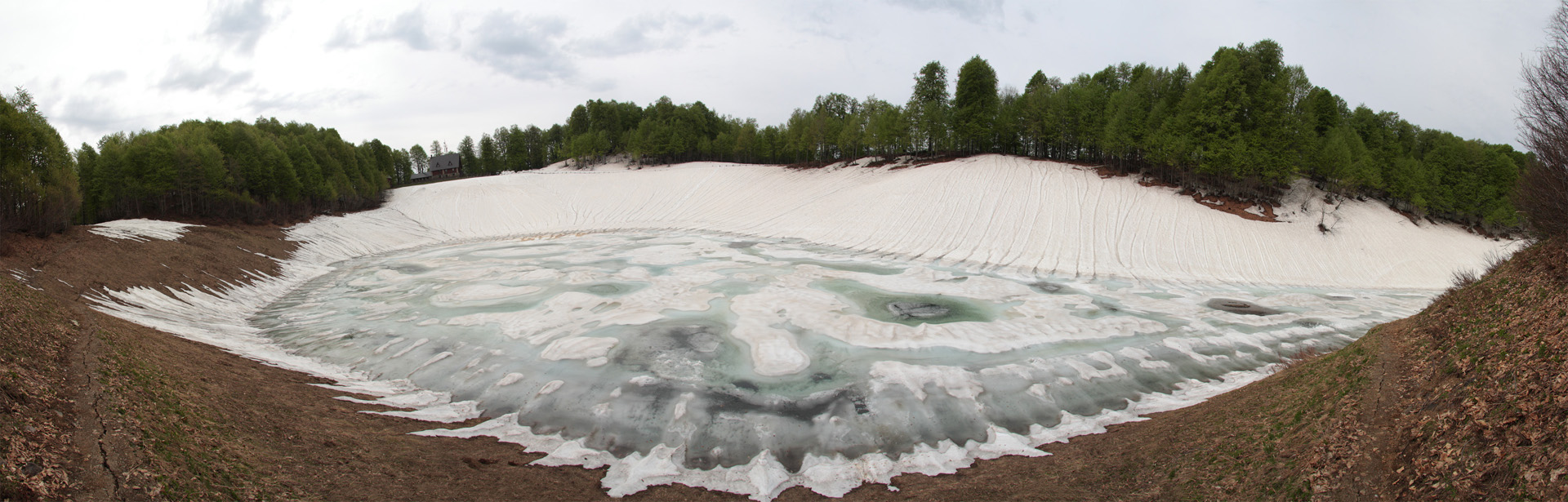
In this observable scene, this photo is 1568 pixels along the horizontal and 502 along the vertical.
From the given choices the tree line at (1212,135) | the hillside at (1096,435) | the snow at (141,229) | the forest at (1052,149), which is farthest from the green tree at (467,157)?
the hillside at (1096,435)

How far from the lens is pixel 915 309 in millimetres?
20281

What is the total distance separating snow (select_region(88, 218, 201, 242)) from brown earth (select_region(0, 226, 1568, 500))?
1741 centimetres

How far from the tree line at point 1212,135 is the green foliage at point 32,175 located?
5028cm

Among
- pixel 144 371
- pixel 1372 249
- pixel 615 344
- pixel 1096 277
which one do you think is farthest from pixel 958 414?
pixel 1372 249

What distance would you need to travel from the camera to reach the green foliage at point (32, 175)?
2075 cm

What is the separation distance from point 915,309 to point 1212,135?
2924 centimetres

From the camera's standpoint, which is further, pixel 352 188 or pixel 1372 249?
pixel 352 188

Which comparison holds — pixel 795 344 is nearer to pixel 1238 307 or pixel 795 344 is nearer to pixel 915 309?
pixel 915 309

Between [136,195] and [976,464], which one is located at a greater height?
[136,195]

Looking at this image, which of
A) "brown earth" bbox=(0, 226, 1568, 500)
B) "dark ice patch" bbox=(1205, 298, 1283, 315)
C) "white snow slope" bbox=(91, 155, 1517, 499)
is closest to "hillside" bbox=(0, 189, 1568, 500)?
"brown earth" bbox=(0, 226, 1568, 500)

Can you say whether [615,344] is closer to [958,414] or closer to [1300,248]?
[958,414]

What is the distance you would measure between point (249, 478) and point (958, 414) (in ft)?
36.6

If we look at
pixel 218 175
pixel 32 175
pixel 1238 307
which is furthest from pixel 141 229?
pixel 1238 307

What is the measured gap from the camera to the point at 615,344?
52.2 feet
